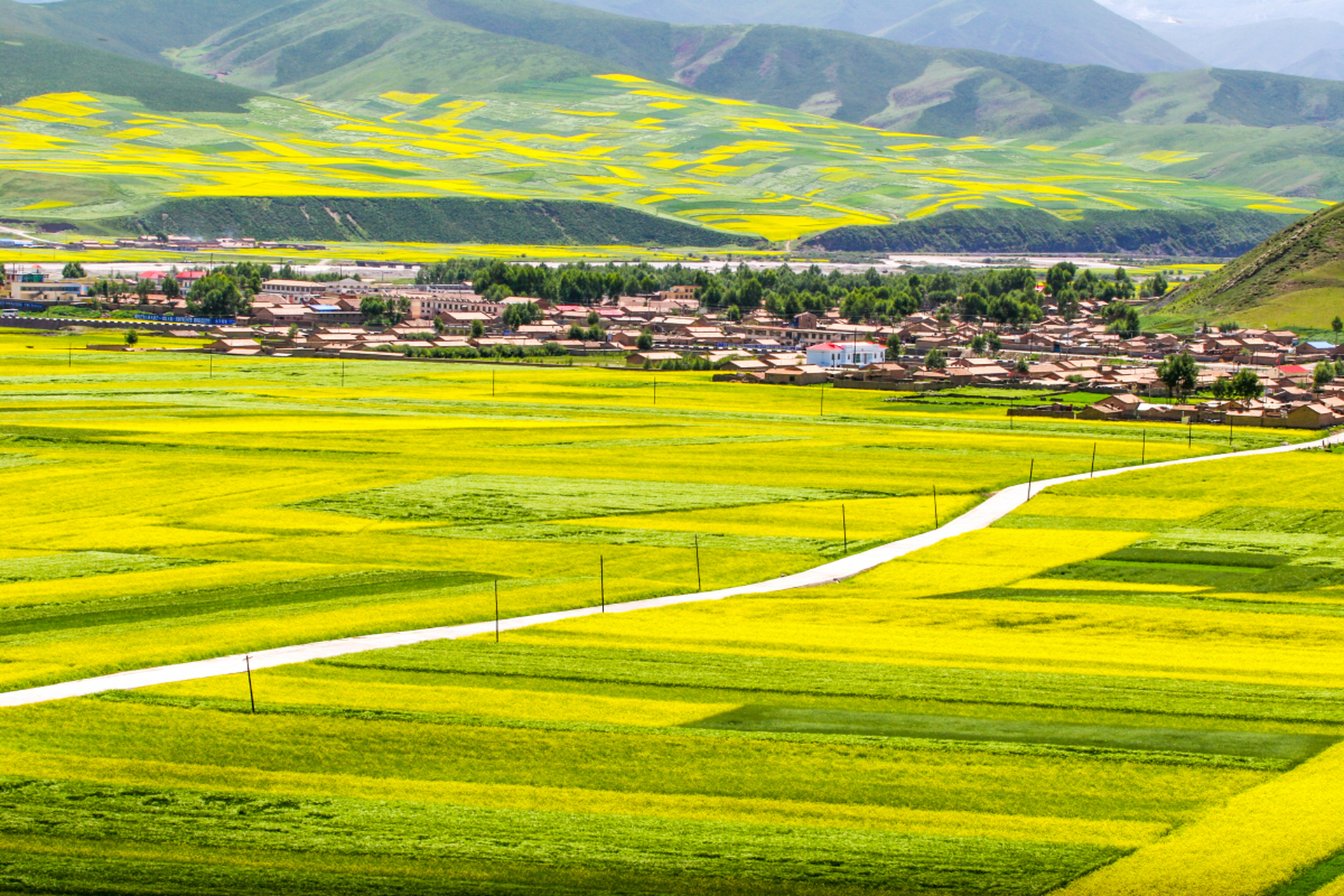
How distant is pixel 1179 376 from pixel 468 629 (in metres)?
64.8

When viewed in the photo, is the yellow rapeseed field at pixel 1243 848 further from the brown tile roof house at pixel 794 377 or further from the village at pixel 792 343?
the brown tile roof house at pixel 794 377

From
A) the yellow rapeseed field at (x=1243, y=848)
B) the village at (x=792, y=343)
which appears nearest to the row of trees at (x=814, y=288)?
the village at (x=792, y=343)

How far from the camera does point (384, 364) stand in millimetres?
99625

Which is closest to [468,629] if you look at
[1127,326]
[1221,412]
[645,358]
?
[1221,412]

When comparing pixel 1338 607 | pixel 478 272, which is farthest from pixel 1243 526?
pixel 478 272

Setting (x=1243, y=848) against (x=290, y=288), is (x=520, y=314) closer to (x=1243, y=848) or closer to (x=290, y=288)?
(x=290, y=288)

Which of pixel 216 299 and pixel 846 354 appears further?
pixel 216 299

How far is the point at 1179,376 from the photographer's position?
88.9m

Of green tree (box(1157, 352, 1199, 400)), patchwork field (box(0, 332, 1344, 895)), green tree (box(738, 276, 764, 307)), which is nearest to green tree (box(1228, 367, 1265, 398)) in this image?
green tree (box(1157, 352, 1199, 400))

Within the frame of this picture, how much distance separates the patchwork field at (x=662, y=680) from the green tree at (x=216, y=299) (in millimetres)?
69436

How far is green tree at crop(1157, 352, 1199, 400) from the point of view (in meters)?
88.9

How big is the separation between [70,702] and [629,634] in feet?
34.6

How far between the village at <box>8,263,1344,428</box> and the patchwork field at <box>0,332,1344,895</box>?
3161 cm

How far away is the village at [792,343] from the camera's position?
89500 millimetres
